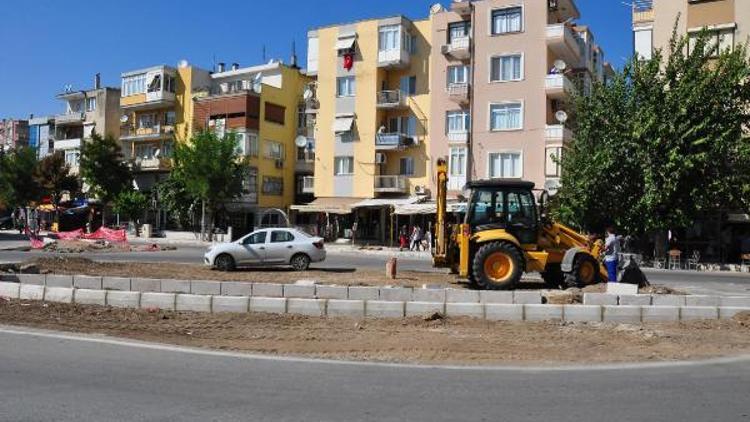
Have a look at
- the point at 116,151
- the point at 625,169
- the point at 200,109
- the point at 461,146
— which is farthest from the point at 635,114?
the point at 116,151

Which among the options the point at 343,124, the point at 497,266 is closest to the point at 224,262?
the point at 497,266

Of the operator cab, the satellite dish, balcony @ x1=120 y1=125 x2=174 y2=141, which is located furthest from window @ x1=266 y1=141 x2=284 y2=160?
the operator cab

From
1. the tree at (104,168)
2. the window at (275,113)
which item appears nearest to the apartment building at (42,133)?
the tree at (104,168)

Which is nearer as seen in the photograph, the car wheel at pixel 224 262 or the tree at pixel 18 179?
the car wheel at pixel 224 262

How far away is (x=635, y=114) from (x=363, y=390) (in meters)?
27.2

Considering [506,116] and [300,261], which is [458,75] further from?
A: [300,261]

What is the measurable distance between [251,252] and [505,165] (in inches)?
968

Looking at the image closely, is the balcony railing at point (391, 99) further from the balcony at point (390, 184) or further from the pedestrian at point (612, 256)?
the pedestrian at point (612, 256)

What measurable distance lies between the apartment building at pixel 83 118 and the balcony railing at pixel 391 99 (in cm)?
3113

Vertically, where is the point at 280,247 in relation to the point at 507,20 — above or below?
below

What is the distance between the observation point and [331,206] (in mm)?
48000

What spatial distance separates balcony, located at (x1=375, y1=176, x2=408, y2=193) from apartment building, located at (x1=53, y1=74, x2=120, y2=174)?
3129 cm

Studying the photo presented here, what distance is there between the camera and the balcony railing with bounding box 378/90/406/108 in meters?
48.1

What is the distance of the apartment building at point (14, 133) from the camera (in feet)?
299
